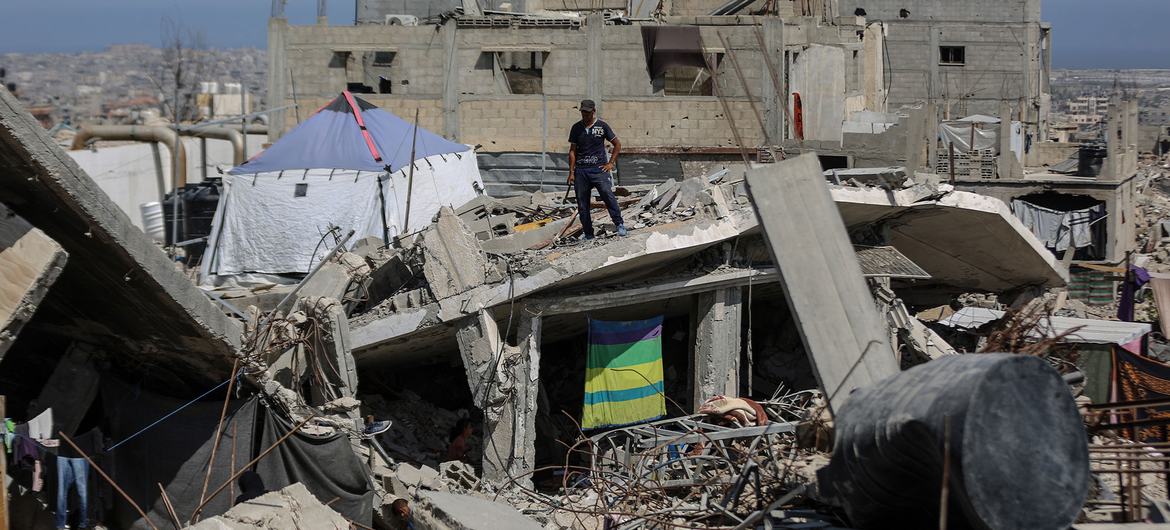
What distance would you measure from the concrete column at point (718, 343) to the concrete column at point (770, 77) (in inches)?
488

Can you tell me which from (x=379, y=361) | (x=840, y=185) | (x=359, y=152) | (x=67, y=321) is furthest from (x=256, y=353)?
(x=359, y=152)

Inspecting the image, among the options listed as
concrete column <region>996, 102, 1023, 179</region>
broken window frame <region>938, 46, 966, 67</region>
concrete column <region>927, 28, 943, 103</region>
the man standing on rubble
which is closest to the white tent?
the man standing on rubble

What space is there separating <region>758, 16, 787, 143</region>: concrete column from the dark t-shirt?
13.4m

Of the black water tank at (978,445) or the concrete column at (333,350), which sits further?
the concrete column at (333,350)

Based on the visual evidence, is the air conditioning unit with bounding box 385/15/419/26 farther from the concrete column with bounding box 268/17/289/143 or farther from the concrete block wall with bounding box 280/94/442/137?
the concrete column with bounding box 268/17/289/143

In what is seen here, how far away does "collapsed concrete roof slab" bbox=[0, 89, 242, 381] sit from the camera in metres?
6.56

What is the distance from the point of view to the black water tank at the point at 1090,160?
31.3m

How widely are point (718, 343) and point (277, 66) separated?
1752cm

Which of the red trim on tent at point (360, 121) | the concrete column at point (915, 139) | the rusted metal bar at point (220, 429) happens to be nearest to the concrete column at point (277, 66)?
the red trim on tent at point (360, 121)

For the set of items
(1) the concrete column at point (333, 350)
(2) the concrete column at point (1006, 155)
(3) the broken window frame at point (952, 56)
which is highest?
(3) the broken window frame at point (952, 56)

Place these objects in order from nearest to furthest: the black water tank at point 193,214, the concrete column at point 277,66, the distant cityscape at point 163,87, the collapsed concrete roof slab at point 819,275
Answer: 1. the collapsed concrete roof slab at point 819,275
2. the black water tank at point 193,214
3. the concrete column at point 277,66
4. the distant cityscape at point 163,87

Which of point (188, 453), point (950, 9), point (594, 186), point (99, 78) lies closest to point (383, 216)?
point (594, 186)

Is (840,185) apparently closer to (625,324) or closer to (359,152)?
(625,324)

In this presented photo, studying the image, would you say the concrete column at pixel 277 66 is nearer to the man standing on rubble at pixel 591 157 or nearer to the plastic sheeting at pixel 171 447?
the man standing on rubble at pixel 591 157
